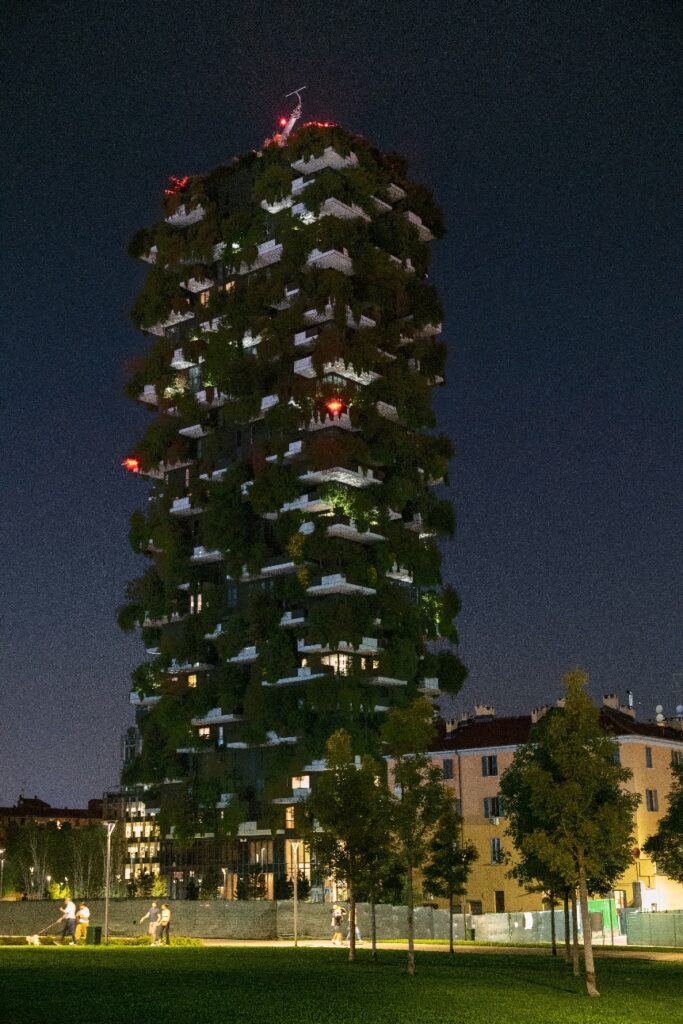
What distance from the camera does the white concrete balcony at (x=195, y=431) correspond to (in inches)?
4301

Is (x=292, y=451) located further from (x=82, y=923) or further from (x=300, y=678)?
(x=82, y=923)

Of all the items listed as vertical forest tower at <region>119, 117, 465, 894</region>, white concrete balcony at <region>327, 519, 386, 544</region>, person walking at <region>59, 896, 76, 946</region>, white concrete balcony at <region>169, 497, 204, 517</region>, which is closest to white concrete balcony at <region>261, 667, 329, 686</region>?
vertical forest tower at <region>119, 117, 465, 894</region>

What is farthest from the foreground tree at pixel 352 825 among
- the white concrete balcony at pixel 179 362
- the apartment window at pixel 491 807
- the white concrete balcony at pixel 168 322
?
the white concrete balcony at pixel 168 322

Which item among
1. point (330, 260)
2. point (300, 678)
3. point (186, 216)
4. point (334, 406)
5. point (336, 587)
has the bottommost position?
point (300, 678)

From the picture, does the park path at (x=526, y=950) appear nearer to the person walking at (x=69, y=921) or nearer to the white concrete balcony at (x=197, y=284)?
the person walking at (x=69, y=921)

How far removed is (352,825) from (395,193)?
7750 cm

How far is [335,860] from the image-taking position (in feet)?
160

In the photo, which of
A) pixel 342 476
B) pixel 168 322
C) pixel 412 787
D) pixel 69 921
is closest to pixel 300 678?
pixel 342 476

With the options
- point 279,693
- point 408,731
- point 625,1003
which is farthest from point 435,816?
point 279,693

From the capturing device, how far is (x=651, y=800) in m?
102

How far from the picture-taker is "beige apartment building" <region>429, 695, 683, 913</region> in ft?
322

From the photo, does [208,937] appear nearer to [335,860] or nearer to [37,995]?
[335,860]

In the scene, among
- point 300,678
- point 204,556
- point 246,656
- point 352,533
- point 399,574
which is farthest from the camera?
point 204,556

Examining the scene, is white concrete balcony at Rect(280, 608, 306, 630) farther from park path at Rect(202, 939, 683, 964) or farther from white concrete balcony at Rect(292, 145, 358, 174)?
white concrete balcony at Rect(292, 145, 358, 174)
